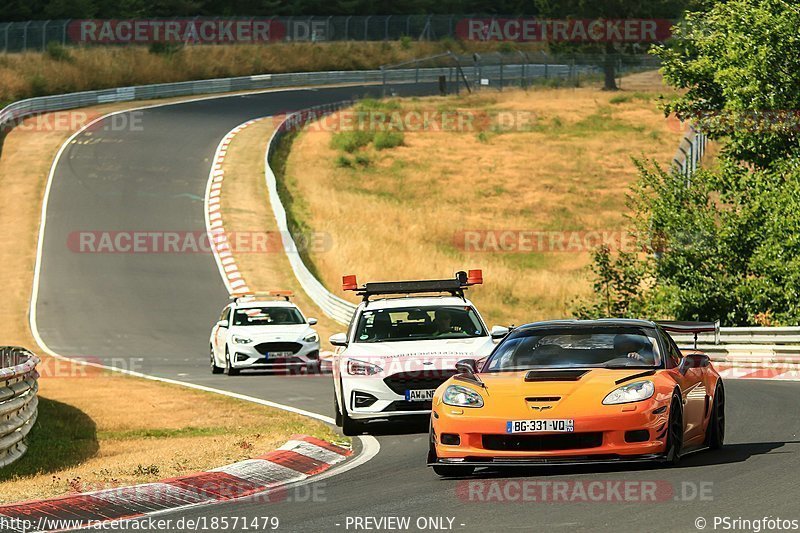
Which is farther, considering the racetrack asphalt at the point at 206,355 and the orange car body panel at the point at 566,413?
the orange car body panel at the point at 566,413

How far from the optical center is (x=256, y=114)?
67938mm

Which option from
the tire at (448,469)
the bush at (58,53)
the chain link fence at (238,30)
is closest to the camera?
the tire at (448,469)

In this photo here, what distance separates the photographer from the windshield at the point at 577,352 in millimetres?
11461

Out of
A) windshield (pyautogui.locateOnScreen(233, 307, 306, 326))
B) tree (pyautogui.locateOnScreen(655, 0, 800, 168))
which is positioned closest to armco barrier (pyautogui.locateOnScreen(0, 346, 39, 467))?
windshield (pyautogui.locateOnScreen(233, 307, 306, 326))

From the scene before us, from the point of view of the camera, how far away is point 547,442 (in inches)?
409

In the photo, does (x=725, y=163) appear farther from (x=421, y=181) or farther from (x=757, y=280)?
(x=421, y=181)

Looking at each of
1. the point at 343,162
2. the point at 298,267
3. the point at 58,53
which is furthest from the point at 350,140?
the point at 298,267

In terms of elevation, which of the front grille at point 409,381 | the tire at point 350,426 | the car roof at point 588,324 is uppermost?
the car roof at point 588,324

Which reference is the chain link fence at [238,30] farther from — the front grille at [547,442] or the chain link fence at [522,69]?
the front grille at [547,442]

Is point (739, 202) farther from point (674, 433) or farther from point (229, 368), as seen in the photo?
point (674, 433)

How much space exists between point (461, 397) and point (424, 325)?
5.36 m

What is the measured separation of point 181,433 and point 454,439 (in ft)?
20.9

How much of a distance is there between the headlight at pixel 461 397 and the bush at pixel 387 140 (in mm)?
54421

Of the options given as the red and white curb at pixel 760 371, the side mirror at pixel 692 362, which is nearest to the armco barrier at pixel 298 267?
the red and white curb at pixel 760 371
